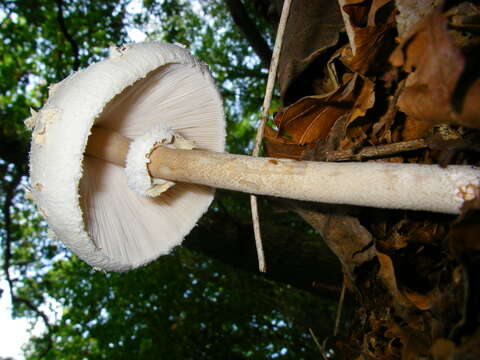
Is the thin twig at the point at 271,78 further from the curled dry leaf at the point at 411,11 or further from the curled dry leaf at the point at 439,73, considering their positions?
the curled dry leaf at the point at 439,73

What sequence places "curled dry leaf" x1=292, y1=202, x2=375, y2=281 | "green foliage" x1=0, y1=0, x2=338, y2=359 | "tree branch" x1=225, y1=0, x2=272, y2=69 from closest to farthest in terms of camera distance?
"curled dry leaf" x1=292, y1=202, x2=375, y2=281
"tree branch" x1=225, y1=0, x2=272, y2=69
"green foliage" x1=0, y1=0, x2=338, y2=359

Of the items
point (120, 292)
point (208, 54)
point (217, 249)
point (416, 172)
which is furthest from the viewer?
point (208, 54)

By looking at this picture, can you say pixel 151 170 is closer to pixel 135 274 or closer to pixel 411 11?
pixel 411 11

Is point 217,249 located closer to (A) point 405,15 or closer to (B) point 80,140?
(B) point 80,140

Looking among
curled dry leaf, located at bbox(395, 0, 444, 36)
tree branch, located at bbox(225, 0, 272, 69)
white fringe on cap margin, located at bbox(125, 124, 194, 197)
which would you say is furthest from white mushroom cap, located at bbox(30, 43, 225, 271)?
tree branch, located at bbox(225, 0, 272, 69)

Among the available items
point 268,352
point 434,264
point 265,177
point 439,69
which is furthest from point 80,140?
point 268,352

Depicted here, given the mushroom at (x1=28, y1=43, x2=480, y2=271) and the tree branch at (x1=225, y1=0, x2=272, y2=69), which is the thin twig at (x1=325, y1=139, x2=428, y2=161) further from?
the tree branch at (x1=225, y1=0, x2=272, y2=69)

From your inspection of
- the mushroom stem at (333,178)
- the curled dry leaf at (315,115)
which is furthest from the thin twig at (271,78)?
the mushroom stem at (333,178)
